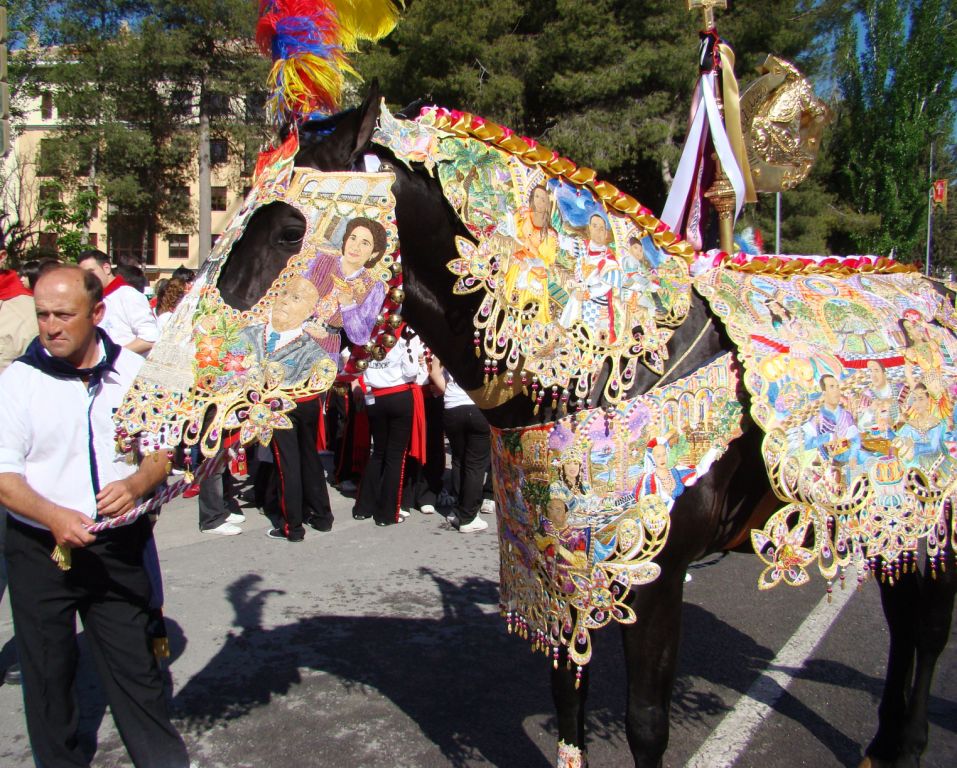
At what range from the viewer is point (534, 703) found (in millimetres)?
3455

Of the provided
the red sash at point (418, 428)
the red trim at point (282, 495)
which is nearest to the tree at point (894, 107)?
the red sash at point (418, 428)

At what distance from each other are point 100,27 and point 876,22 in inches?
1146

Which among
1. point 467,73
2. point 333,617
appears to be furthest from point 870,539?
point 467,73

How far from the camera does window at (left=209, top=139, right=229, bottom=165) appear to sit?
3164 centimetres

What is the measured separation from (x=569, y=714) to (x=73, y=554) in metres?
1.80

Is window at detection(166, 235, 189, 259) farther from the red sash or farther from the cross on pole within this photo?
the cross on pole

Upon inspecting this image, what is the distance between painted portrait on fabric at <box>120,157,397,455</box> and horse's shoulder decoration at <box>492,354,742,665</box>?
2.08ft

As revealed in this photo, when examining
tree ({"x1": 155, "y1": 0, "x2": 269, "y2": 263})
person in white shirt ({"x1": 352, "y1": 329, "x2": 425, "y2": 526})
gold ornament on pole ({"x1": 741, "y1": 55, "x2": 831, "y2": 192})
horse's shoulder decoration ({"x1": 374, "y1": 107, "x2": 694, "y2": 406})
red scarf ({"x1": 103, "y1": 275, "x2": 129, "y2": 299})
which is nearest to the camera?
horse's shoulder decoration ({"x1": 374, "y1": 107, "x2": 694, "y2": 406})

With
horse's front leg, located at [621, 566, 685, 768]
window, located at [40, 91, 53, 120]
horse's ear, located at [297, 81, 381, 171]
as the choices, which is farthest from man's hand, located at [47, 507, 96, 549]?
window, located at [40, 91, 53, 120]

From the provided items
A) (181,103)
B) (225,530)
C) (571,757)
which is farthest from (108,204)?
(571,757)

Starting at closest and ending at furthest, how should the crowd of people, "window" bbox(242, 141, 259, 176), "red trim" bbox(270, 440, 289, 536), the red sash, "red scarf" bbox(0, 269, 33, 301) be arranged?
the crowd of people, "red scarf" bbox(0, 269, 33, 301), "red trim" bbox(270, 440, 289, 536), the red sash, "window" bbox(242, 141, 259, 176)

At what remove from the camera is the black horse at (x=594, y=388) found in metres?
1.86

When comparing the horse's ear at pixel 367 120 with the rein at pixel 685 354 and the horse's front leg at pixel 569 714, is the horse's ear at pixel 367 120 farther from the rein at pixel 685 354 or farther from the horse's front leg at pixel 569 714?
the horse's front leg at pixel 569 714

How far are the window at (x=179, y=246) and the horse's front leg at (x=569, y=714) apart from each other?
37.3m
